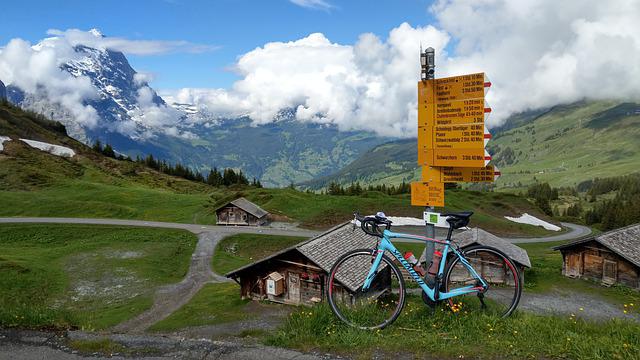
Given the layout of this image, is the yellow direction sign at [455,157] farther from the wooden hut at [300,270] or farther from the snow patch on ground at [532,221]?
Answer: the snow patch on ground at [532,221]

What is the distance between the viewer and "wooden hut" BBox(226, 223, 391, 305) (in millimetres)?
32562

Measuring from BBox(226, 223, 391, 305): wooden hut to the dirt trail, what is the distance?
669 centimetres

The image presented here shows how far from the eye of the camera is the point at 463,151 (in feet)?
36.5

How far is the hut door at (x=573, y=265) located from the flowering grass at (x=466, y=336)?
4921 cm

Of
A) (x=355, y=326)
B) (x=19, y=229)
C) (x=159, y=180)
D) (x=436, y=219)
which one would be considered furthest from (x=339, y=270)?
(x=159, y=180)

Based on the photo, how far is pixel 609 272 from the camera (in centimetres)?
4838

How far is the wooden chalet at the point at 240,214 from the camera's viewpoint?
7657 cm

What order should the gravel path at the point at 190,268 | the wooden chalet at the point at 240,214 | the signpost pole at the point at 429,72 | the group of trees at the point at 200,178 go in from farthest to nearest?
1. the group of trees at the point at 200,178
2. the wooden chalet at the point at 240,214
3. the gravel path at the point at 190,268
4. the signpost pole at the point at 429,72

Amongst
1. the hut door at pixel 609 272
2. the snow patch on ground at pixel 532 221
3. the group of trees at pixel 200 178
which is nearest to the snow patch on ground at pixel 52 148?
the group of trees at pixel 200 178

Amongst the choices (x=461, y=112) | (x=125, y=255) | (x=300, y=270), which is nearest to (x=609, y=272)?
(x=300, y=270)

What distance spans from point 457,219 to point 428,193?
5.70 feet

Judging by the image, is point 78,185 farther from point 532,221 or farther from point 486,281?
point 532,221

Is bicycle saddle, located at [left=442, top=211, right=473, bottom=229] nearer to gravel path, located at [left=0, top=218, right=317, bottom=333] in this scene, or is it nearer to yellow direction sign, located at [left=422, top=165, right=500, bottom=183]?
yellow direction sign, located at [left=422, top=165, right=500, bottom=183]

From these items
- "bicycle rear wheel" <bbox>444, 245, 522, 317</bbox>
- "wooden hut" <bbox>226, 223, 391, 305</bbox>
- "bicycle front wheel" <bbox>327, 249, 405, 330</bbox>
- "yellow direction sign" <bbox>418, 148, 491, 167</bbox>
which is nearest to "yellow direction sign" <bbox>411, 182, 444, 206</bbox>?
"yellow direction sign" <bbox>418, 148, 491, 167</bbox>
